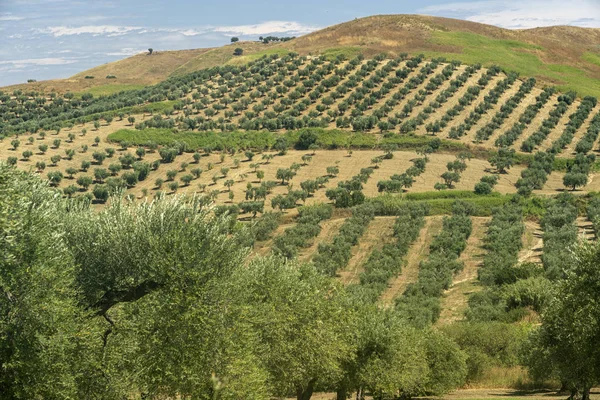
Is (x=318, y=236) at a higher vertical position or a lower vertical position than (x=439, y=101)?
lower

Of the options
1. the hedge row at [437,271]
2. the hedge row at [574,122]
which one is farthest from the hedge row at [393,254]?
the hedge row at [574,122]

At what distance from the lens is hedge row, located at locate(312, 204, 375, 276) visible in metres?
92.8

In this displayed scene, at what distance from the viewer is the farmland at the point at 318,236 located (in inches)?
1157

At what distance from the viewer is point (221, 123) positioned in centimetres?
18338

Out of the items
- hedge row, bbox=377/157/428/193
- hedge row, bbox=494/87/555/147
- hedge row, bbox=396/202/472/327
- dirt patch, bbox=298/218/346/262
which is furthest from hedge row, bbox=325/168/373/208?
hedge row, bbox=494/87/555/147

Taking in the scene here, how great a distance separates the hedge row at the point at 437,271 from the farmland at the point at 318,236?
0.41 meters

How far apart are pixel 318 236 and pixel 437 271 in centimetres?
2525

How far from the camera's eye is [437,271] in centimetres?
8894

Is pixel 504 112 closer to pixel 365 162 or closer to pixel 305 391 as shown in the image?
pixel 365 162

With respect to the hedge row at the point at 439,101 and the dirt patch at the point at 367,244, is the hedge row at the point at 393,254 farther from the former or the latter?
the hedge row at the point at 439,101

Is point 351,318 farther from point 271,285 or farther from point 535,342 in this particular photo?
point 535,342

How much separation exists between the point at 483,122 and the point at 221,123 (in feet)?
228

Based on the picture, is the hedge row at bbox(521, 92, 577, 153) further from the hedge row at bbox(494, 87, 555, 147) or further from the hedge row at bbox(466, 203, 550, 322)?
the hedge row at bbox(466, 203, 550, 322)

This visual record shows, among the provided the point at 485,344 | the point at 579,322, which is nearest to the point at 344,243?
the point at 485,344
